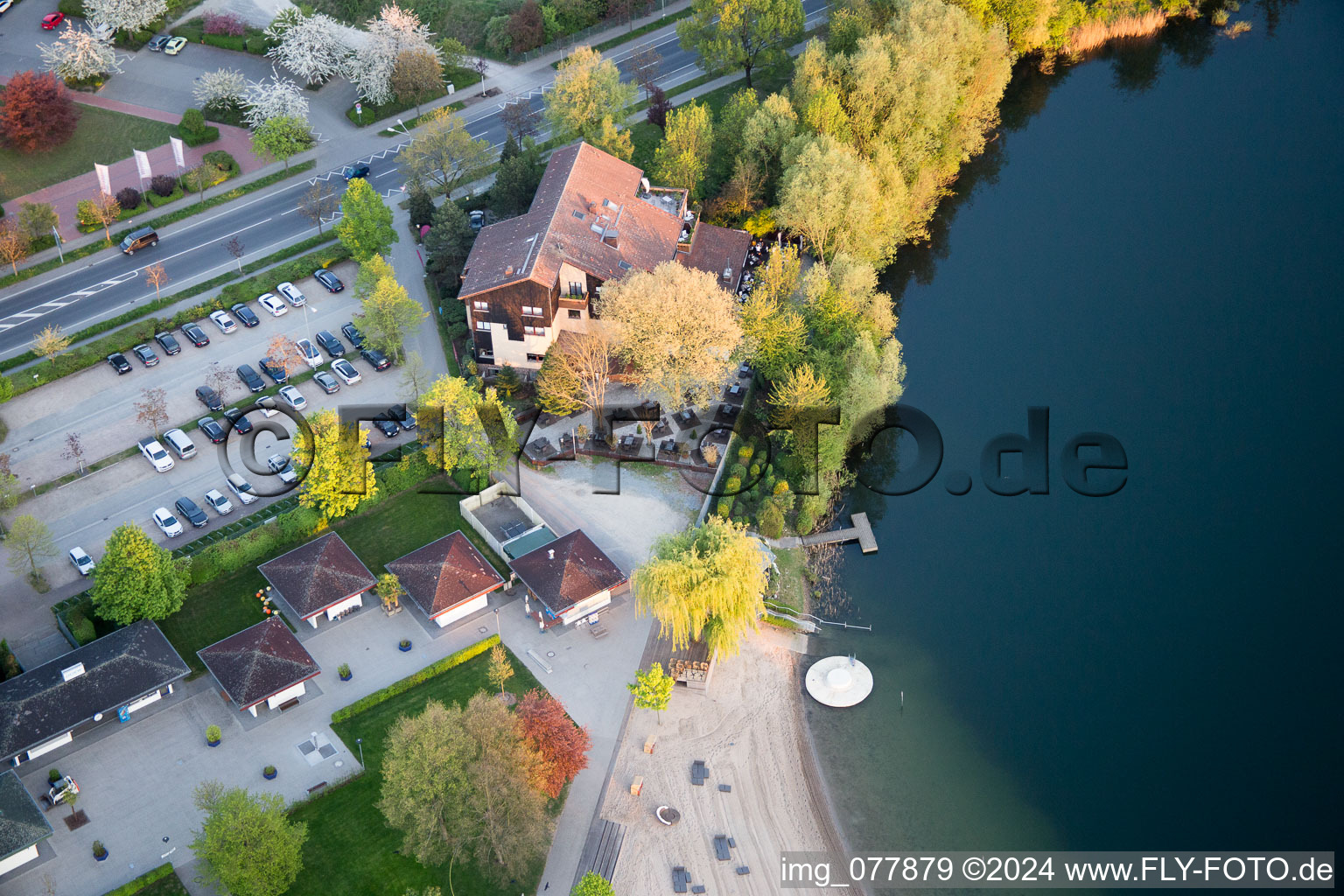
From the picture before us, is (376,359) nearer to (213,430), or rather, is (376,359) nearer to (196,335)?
(213,430)

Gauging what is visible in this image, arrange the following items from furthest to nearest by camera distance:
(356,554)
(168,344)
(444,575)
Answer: (168,344) < (356,554) < (444,575)

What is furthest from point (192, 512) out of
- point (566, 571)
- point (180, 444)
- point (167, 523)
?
point (566, 571)

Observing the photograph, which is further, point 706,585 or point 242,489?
point 242,489

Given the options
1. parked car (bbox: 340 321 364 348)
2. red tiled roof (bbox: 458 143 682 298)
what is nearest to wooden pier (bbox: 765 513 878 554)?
red tiled roof (bbox: 458 143 682 298)

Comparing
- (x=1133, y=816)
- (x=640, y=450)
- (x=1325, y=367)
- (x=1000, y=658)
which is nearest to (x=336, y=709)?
(x=640, y=450)

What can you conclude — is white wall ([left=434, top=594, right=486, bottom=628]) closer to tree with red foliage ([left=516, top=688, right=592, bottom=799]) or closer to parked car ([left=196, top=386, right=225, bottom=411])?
tree with red foliage ([left=516, top=688, right=592, bottom=799])

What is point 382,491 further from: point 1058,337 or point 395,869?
point 1058,337

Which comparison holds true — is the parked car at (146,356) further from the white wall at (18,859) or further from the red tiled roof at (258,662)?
the white wall at (18,859)

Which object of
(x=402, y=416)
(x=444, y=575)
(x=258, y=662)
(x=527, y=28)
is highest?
(x=527, y=28)
